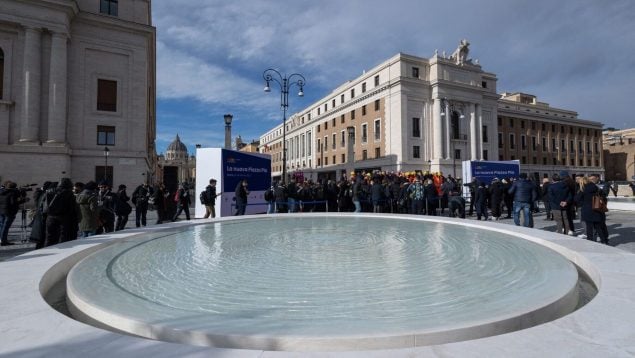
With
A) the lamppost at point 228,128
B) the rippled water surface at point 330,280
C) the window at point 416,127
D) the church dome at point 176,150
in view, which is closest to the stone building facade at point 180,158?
the church dome at point 176,150

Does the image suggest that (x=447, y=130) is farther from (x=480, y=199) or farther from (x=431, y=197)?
(x=431, y=197)

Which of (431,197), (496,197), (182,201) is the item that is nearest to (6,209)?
(182,201)

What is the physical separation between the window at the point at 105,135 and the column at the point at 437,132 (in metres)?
34.2

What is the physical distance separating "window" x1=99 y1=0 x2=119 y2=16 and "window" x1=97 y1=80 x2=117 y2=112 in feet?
18.8

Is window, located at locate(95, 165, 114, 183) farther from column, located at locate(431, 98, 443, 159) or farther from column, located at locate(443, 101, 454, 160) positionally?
column, located at locate(443, 101, 454, 160)

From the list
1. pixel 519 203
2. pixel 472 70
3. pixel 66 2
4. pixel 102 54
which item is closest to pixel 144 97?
pixel 102 54

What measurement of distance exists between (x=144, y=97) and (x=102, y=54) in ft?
13.3

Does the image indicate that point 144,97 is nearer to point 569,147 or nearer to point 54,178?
point 54,178

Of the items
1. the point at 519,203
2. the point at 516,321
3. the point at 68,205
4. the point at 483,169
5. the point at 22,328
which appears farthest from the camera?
the point at 483,169

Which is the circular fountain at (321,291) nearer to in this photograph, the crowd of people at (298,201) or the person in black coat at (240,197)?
the crowd of people at (298,201)

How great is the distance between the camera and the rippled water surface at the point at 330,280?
2775 millimetres

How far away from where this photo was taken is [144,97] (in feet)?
88.6

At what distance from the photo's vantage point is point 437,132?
41.5m

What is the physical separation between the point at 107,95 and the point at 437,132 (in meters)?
34.8
